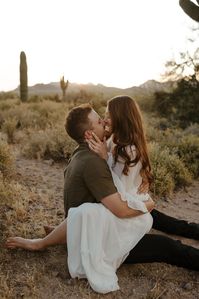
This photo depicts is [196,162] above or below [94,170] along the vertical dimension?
below

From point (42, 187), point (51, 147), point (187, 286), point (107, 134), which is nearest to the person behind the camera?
point (187, 286)

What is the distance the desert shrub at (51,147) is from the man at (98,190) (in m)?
3.98

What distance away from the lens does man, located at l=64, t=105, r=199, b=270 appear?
148 inches

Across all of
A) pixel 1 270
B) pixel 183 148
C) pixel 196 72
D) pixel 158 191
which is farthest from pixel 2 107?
pixel 1 270

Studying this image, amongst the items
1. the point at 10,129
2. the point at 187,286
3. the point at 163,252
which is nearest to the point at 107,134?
the point at 163,252

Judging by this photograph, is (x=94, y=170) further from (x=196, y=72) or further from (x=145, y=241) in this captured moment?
(x=196, y=72)

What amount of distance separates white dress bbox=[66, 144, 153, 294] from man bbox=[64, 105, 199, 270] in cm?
8

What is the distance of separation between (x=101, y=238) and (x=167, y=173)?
3473 mm

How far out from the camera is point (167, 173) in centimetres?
709

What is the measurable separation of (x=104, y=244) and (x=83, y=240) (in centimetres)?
18

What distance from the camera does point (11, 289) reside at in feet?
12.1

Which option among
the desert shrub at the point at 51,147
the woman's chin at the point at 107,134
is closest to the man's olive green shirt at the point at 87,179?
the woman's chin at the point at 107,134

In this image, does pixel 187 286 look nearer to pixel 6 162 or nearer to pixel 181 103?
pixel 6 162

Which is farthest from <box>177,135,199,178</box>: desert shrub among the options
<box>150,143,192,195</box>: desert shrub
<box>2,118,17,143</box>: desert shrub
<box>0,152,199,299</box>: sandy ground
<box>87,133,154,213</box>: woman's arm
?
<box>87,133,154,213</box>: woman's arm
